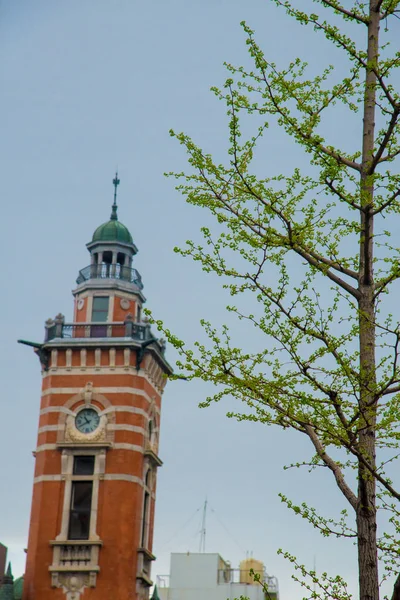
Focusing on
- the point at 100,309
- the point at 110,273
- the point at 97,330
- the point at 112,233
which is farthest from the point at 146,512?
the point at 112,233

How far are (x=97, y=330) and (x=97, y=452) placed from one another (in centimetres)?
619

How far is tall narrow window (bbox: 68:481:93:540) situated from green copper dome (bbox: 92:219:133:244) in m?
12.7

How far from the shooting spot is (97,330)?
5200 cm

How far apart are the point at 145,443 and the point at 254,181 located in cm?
3616

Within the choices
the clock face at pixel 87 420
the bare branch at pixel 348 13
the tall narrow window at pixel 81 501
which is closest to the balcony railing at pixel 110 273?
the clock face at pixel 87 420

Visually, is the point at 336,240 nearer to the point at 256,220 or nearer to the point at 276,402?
the point at 256,220

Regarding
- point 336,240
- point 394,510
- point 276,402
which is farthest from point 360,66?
point 394,510

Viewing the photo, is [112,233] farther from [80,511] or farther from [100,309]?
[80,511]

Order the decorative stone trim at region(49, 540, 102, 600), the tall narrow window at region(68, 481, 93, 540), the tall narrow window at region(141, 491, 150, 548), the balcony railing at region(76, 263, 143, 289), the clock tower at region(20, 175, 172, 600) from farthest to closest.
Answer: the balcony railing at region(76, 263, 143, 289), the tall narrow window at region(141, 491, 150, 548), the tall narrow window at region(68, 481, 93, 540), the clock tower at region(20, 175, 172, 600), the decorative stone trim at region(49, 540, 102, 600)

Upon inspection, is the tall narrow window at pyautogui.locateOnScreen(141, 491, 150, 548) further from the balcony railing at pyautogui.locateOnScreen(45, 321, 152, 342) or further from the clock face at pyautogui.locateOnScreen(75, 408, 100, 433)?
the balcony railing at pyautogui.locateOnScreen(45, 321, 152, 342)

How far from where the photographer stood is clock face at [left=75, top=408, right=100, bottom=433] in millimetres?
49541

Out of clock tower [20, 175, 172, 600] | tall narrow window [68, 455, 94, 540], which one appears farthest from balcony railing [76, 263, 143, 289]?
tall narrow window [68, 455, 94, 540]

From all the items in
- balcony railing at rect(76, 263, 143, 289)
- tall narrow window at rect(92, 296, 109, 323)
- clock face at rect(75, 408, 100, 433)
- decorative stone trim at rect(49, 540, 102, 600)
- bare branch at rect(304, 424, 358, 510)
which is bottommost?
bare branch at rect(304, 424, 358, 510)

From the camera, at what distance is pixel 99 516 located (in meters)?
48.0
